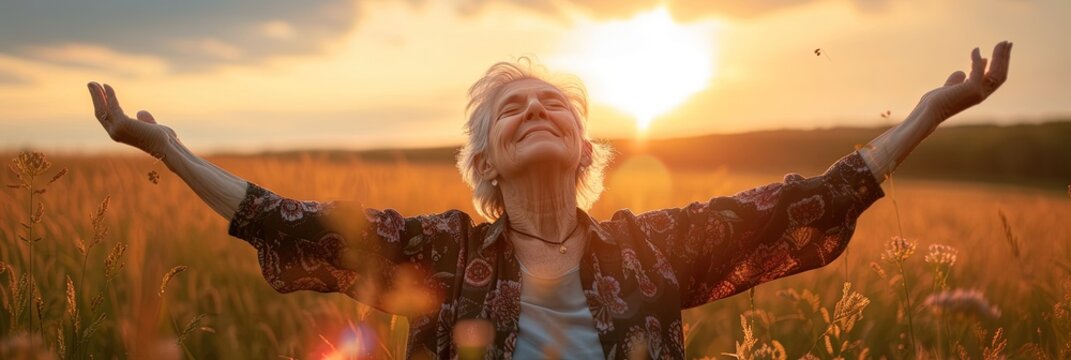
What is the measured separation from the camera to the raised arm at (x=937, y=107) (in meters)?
2.54

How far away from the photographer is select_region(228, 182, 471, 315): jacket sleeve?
240cm

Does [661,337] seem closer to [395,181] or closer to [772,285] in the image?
[772,285]

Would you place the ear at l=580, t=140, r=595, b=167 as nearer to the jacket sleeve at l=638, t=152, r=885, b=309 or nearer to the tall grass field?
the jacket sleeve at l=638, t=152, r=885, b=309

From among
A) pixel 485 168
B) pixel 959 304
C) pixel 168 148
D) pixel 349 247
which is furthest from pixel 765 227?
pixel 168 148

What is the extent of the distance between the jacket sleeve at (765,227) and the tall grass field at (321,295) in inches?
5.3

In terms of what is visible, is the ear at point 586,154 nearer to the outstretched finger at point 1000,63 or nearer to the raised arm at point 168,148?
the raised arm at point 168,148

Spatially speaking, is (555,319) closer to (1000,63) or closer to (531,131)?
(531,131)

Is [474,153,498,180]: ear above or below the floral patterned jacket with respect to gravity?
above

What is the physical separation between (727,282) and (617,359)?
576 mm

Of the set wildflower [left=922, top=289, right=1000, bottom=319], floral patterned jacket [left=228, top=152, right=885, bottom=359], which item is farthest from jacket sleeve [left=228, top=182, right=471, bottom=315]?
wildflower [left=922, top=289, right=1000, bottom=319]

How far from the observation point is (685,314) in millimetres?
4414

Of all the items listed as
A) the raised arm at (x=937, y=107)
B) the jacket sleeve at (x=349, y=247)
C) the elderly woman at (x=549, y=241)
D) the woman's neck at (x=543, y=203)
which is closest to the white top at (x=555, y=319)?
the elderly woman at (x=549, y=241)

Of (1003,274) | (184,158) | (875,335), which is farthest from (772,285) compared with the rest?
(184,158)

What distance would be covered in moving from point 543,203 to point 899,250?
105 cm
